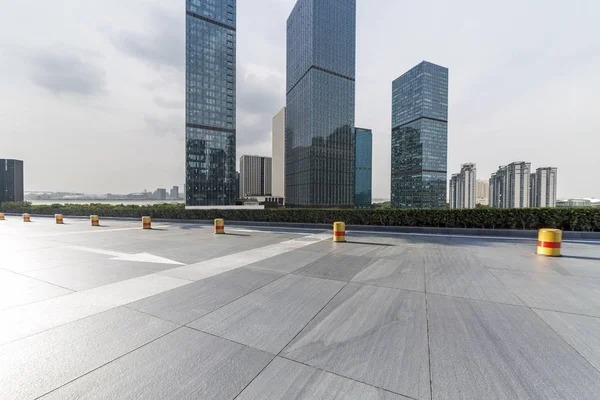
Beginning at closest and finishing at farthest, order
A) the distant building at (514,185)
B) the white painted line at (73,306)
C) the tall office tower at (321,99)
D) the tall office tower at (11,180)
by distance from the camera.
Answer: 1. the white painted line at (73,306)
2. the tall office tower at (11,180)
3. the distant building at (514,185)
4. the tall office tower at (321,99)

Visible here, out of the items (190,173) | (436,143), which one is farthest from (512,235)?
(436,143)

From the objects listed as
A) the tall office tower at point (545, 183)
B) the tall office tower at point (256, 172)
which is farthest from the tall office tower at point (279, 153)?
the tall office tower at point (545, 183)

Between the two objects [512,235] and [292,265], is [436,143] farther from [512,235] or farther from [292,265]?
[292,265]

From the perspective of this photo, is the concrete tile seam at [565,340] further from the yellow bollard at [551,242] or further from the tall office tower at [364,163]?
the tall office tower at [364,163]

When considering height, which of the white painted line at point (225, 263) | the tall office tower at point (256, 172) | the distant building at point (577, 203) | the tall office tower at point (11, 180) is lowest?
the white painted line at point (225, 263)

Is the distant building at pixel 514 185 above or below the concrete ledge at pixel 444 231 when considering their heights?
above

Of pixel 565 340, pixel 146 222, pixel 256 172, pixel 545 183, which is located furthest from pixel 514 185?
pixel 256 172

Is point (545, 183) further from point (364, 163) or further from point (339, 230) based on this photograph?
point (339, 230)
